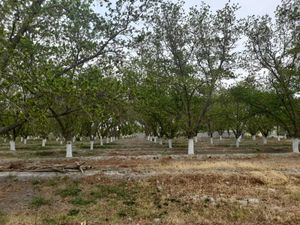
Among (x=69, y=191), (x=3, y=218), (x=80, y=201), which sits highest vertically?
(x=69, y=191)

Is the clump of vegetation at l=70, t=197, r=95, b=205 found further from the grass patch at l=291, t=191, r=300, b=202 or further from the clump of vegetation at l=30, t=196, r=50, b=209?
the grass patch at l=291, t=191, r=300, b=202

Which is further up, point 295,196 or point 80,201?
point 295,196

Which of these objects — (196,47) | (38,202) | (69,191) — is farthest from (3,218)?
(196,47)

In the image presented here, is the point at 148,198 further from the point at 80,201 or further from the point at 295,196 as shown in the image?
the point at 295,196

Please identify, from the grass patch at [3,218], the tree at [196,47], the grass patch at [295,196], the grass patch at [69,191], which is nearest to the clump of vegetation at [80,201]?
the grass patch at [69,191]

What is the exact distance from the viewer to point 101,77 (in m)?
9.50

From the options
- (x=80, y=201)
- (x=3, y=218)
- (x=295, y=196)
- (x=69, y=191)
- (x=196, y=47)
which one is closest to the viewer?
(x=3, y=218)

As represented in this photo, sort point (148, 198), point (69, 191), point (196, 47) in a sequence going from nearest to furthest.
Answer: point (148, 198), point (69, 191), point (196, 47)

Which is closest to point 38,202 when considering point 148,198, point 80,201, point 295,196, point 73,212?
point 80,201

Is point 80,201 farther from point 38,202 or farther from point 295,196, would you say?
point 295,196

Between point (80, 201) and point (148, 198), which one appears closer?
point (80, 201)

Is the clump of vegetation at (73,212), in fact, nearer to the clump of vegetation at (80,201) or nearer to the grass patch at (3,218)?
the clump of vegetation at (80,201)

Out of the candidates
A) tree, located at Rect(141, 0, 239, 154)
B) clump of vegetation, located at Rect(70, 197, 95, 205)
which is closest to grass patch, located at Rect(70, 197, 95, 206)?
clump of vegetation, located at Rect(70, 197, 95, 205)

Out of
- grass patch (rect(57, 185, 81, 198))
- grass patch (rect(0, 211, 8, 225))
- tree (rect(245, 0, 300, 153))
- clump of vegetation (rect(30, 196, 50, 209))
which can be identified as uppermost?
tree (rect(245, 0, 300, 153))
